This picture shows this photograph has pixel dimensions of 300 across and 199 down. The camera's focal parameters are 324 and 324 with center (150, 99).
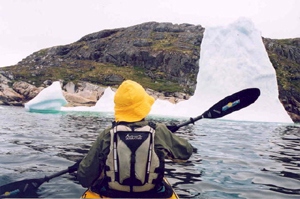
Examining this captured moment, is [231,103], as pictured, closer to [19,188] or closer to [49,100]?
[19,188]

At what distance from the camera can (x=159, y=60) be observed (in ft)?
289

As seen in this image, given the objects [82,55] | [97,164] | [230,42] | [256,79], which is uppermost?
[82,55]

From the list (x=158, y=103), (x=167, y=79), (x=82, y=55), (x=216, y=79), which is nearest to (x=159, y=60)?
(x=167, y=79)

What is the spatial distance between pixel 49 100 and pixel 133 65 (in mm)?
59024

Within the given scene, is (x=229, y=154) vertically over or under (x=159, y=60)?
under

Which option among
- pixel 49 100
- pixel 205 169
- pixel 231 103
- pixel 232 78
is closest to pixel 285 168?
pixel 205 169

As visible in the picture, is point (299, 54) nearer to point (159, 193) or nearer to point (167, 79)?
point (167, 79)

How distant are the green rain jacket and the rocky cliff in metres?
52.5

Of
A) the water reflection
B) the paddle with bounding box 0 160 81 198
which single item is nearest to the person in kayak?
the paddle with bounding box 0 160 81 198

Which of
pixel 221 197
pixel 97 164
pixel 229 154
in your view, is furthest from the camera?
pixel 229 154

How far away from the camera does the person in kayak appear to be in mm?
3518

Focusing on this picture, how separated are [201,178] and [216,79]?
25213mm

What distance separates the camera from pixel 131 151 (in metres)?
3.51

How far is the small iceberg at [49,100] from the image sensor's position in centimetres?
3347
